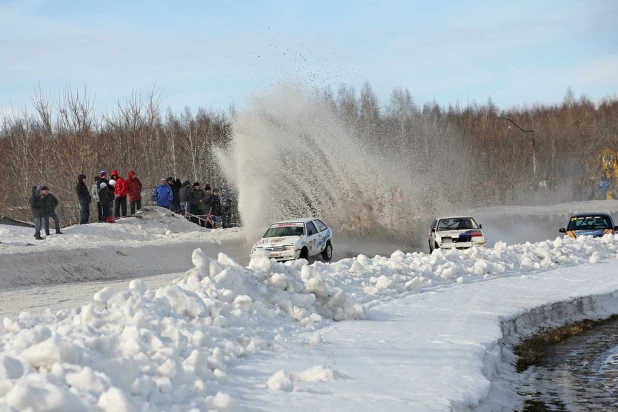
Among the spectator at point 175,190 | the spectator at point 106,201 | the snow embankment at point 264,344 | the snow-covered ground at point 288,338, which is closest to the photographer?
the snow embankment at point 264,344

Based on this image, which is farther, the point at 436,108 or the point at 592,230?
the point at 436,108

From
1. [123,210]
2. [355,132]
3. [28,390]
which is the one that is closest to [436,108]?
[355,132]

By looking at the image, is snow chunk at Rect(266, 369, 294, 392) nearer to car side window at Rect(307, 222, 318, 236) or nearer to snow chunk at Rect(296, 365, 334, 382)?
snow chunk at Rect(296, 365, 334, 382)

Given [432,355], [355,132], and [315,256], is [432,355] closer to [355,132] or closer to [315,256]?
[315,256]

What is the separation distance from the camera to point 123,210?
34.1m

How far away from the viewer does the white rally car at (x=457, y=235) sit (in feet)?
88.8

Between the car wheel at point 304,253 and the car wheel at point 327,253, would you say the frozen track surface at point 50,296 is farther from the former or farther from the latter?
the car wheel at point 327,253

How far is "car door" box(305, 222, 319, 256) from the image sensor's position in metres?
25.9

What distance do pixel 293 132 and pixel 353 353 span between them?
2829cm

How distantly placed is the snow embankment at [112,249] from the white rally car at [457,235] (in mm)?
6186

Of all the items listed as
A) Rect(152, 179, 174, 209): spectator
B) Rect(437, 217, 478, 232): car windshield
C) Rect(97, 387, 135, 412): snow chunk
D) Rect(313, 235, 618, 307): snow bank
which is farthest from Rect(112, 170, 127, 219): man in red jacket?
Rect(97, 387, 135, 412): snow chunk

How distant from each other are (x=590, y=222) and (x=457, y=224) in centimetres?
512

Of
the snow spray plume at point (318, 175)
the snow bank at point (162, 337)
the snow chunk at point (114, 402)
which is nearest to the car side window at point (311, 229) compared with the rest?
the snow spray plume at point (318, 175)

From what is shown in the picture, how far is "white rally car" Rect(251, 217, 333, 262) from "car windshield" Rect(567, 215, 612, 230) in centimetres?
857
